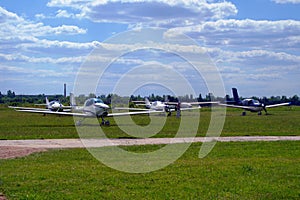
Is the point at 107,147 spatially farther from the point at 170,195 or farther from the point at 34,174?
the point at 170,195

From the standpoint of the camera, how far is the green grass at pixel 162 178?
34.0 feet

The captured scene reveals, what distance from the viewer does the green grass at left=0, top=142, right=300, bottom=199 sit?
1036 cm

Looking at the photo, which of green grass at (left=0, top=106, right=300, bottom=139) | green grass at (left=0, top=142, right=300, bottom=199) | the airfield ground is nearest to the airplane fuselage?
green grass at (left=0, top=106, right=300, bottom=139)

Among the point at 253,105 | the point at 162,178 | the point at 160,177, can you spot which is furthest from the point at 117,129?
the point at 253,105

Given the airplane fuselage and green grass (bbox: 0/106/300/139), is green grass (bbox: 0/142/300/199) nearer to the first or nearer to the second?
green grass (bbox: 0/106/300/139)

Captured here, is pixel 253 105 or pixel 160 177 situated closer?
pixel 160 177

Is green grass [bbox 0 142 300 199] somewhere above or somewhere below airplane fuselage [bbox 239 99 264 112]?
below

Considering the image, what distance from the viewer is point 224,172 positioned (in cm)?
1315

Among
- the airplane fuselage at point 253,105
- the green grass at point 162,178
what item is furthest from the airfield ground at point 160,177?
the airplane fuselage at point 253,105

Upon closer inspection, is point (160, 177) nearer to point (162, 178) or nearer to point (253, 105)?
point (162, 178)

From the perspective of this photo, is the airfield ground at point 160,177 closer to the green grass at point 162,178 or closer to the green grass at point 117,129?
the green grass at point 162,178

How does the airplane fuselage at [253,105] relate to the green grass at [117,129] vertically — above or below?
above

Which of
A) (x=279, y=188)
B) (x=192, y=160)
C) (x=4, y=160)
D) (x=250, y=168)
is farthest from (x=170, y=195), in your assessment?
(x=4, y=160)

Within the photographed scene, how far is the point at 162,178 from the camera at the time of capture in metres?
12.3
